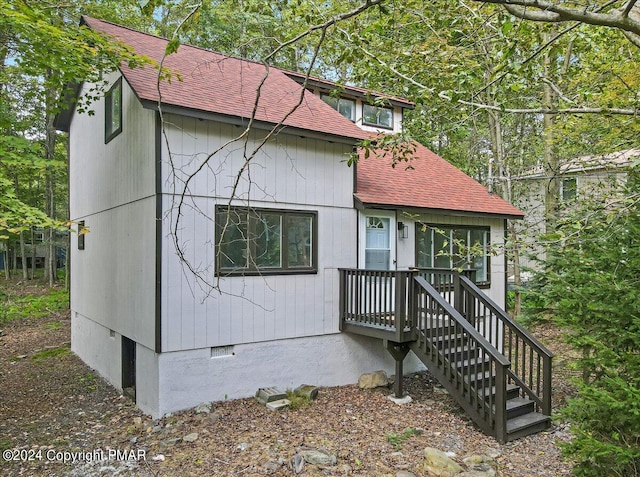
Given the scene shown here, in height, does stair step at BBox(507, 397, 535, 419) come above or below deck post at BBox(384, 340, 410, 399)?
below

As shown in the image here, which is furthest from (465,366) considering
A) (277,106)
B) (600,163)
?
(277,106)

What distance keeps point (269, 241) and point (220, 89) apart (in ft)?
9.01

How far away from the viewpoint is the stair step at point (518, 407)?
5.90 metres

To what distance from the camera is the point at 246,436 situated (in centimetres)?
544

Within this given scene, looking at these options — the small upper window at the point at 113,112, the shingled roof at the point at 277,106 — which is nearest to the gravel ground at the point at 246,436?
the shingled roof at the point at 277,106

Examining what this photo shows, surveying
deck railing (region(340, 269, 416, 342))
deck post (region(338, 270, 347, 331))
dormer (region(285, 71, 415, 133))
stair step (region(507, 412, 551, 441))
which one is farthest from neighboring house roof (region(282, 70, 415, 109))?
stair step (region(507, 412, 551, 441))

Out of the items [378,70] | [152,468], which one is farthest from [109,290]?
[378,70]

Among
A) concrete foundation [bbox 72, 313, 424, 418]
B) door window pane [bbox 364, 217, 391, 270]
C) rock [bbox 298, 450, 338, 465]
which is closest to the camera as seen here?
rock [bbox 298, 450, 338, 465]

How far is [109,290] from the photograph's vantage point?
806 cm

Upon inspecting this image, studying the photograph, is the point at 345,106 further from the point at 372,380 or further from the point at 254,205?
the point at 372,380

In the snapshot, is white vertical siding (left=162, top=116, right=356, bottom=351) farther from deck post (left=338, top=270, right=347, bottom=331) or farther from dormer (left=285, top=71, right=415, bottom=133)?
dormer (left=285, top=71, right=415, bottom=133)

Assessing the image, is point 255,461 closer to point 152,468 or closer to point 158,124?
point 152,468

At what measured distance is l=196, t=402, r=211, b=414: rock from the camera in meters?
6.05

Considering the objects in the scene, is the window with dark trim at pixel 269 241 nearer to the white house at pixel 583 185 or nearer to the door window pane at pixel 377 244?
the door window pane at pixel 377 244
